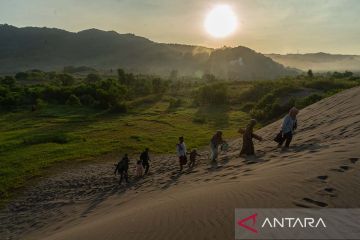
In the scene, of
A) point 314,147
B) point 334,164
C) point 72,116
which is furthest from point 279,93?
point 334,164

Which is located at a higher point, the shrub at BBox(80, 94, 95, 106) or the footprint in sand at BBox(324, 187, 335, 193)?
the footprint in sand at BBox(324, 187, 335, 193)

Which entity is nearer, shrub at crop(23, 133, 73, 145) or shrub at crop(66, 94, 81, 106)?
shrub at crop(23, 133, 73, 145)

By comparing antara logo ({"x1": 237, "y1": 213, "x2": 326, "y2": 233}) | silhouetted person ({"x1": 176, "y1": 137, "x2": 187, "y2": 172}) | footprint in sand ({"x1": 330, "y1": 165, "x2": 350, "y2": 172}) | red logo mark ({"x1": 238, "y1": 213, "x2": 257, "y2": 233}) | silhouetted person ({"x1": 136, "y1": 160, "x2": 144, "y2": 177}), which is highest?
footprint in sand ({"x1": 330, "y1": 165, "x2": 350, "y2": 172})

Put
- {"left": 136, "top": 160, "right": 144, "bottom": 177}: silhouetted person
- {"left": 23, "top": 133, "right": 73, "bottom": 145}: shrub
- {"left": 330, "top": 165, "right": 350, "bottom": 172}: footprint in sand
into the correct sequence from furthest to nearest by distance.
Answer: {"left": 23, "top": 133, "right": 73, "bottom": 145}: shrub < {"left": 136, "top": 160, "right": 144, "bottom": 177}: silhouetted person < {"left": 330, "top": 165, "right": 350, "bottom": 172}: footprint in sand

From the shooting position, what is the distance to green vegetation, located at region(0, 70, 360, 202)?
2712 centimetres

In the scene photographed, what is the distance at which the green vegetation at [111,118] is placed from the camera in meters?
27.1

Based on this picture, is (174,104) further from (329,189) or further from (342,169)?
(329,189)

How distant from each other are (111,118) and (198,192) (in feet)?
114

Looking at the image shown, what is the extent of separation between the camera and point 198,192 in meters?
10.7

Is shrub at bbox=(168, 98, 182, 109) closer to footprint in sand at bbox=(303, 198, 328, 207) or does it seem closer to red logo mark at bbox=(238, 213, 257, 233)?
footprint in sand at bbox=(303, 198, 328, 207)

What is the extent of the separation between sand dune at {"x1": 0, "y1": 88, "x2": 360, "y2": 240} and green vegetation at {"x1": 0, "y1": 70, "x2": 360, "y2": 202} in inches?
148

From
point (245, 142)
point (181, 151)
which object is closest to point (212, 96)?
point (181, 151)

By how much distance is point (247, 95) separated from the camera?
204ft

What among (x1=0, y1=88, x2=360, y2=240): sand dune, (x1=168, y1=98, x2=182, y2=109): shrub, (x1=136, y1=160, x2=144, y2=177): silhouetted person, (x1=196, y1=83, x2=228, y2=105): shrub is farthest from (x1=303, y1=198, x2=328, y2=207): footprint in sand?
(x1=196, y1=83, x2=228, y2=105): shrub
